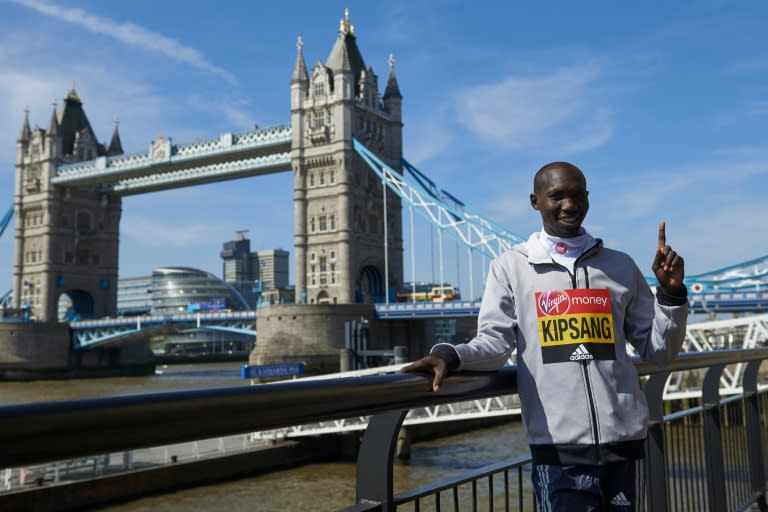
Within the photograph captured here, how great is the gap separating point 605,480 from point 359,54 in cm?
4617

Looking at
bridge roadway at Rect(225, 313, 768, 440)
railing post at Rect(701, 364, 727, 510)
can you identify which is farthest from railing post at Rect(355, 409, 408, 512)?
bridge roadway at Rect(225, 313, 768, 440)

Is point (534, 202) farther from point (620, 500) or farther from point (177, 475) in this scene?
point (177, 475)

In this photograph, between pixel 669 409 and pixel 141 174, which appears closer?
pixel 669 409

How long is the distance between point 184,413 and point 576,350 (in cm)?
106

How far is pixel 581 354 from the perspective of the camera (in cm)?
187

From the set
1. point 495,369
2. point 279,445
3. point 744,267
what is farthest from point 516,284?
point 744,267

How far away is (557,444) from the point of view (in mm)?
1832

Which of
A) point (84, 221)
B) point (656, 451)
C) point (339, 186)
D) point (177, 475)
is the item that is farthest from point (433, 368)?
point (84, 221)

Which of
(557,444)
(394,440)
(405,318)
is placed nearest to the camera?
(394,440)

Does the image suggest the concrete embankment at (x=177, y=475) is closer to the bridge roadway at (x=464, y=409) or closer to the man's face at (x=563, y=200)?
the bridge roadway at (x=464, y=409)

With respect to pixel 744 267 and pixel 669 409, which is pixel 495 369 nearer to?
pixel 669 409

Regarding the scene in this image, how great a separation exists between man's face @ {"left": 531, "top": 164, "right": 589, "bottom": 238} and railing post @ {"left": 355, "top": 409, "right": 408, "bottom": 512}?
2.40 feet

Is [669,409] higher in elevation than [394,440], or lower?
lower

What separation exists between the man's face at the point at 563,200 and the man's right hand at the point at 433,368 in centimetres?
57
